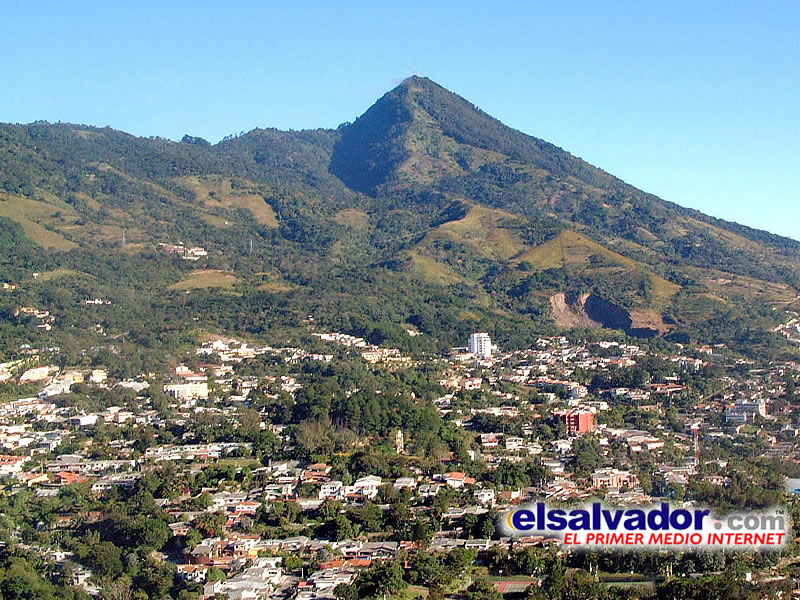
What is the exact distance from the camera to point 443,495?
3350 centimetres

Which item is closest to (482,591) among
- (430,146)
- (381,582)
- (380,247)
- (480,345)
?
(381,582)

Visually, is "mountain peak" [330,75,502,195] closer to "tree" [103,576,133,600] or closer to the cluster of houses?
the cluster of houses

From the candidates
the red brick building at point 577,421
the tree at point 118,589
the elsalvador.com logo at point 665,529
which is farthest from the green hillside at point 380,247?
the elsalvador.com logo at point 665,529

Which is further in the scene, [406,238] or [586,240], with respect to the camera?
[406,238]

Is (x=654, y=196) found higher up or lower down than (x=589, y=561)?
higher up

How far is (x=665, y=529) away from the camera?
26.4 m

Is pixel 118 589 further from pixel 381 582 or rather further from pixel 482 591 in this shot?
pixel 482 591

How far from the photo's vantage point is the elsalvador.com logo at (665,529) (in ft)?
85.5

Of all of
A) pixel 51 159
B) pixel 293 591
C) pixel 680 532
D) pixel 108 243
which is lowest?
pixel 293 591

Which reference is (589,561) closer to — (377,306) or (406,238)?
(377,306)

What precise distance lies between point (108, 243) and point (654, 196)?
56.7m

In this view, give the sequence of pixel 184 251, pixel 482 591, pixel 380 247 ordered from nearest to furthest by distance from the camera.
Result: 1. pixel 482 591
2. pixel 184 251
3. pixel 380 247

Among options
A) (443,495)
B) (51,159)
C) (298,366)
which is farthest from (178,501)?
(51,159)

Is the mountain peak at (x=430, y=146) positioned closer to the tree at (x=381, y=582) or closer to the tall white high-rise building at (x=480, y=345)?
the tall white high-rise building at (x=480, y=345)
